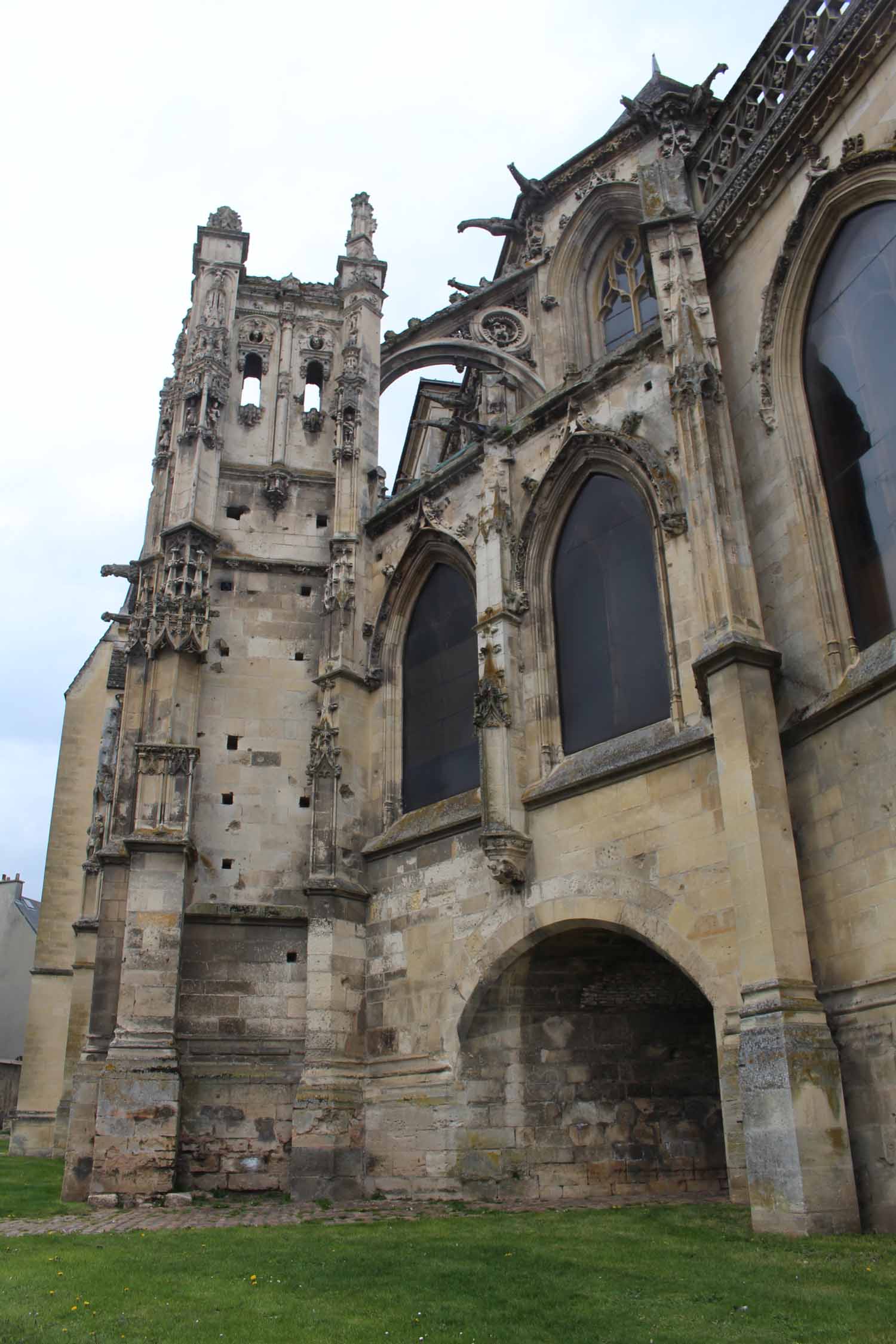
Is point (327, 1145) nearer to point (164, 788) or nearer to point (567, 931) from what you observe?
point (567, 931)

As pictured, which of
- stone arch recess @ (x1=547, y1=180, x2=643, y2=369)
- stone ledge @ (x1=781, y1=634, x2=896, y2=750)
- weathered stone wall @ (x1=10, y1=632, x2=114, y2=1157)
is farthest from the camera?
weathered stone wall @ (x1=10, y1=632, x2=114, y2=1157)

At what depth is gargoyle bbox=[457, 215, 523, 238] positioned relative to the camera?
69.8ft

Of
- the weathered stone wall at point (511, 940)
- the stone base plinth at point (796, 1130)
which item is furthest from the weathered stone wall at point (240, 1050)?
the stone base plinth at point (796, 1130)

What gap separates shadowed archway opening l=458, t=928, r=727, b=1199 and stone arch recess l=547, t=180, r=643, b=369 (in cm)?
1092

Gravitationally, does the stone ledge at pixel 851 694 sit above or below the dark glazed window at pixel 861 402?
below

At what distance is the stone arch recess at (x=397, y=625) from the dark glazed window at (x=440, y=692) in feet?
0.37

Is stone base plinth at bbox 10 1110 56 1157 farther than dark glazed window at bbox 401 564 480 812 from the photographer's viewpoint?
Yes

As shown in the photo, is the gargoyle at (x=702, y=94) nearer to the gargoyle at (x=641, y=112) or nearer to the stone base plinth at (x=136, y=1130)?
the gargoyle at (x=641, y=112)

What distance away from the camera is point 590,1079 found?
1315 centimetres

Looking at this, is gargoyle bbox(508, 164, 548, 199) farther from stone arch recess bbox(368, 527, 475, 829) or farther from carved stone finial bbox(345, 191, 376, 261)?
stone arch recess bbox(368, 527, 475, 829)

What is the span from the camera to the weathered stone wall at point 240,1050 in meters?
13.9

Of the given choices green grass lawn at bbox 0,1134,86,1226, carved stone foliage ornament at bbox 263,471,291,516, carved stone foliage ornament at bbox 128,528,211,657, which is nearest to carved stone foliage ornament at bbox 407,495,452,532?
carved stone foliage ornament at bbox 263,471,291,516

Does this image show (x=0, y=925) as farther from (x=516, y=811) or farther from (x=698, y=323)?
(x=698, y=323)

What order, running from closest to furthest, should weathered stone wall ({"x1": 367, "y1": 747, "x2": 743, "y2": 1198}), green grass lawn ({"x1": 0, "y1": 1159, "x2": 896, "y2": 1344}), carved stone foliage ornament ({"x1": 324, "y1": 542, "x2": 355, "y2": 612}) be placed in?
green grass lawn ({"x1": 0, "y1": 1159, "x2": 896, "y2": 1344}) → weathered stone wall ({"x1": 367, "y1": 747, "x2": 743, "y2": 1198}) → carved stone foliage ornament ({"x1": 324, "y1": 542, "x2": 355, "y2": 612})
